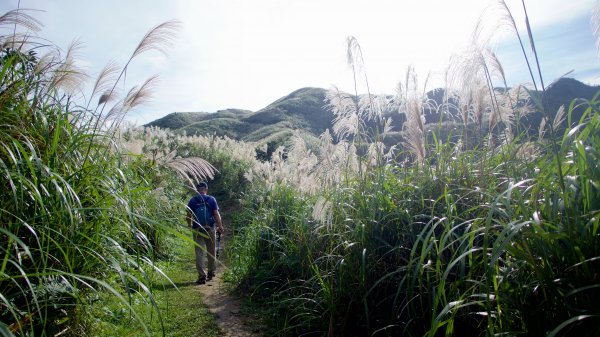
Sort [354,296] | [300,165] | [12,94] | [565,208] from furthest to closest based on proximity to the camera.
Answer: [300,165]
[354,296]
[12,94]
[565,208]

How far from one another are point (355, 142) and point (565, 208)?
298 centimetres

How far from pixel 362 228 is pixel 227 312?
264cm

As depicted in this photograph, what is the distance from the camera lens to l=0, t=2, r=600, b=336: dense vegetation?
2004 mm

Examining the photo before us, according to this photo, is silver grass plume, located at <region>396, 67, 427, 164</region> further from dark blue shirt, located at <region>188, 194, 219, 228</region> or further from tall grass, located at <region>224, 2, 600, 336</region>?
dark blue shirt, located at <region>188, 194, 219, 228</region>

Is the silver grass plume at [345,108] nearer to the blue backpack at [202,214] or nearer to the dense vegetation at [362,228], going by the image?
the dense vegetation at [362,228]

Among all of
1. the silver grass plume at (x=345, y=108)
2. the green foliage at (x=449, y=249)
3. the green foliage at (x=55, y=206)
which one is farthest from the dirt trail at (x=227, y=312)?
the silver grass plume at (x=345, y=108)

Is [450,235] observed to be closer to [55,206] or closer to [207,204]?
[55,206]

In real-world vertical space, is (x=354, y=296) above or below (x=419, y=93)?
below

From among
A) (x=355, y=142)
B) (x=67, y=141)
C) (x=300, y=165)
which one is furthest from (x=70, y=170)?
(x=300, y=165)

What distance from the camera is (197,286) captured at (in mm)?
6324

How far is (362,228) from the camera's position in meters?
A: 3.41

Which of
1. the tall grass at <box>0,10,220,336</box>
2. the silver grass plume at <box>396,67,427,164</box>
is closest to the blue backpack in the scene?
the tall grass at <box>0,10,220,336</box>

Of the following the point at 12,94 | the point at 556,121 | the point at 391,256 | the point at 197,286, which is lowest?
the point at 197,286

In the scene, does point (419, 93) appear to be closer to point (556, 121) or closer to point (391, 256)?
point (556, 121)
